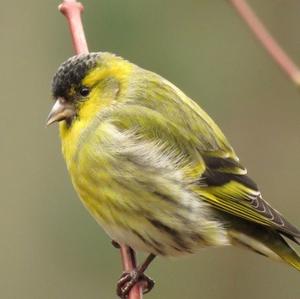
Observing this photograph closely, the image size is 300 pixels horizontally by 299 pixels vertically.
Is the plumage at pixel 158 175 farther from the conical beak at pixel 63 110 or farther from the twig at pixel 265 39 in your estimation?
the twig at pixel 265 39

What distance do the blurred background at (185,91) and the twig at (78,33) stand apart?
1.87 meters

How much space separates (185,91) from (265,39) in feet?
12.4

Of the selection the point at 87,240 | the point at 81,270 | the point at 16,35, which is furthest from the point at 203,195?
the point at 16,35

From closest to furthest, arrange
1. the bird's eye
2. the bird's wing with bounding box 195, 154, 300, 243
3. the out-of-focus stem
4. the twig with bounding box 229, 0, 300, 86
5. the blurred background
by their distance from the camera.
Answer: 1. the twig with bounding box 229, 0, 300, 86
2. the out-of-focus stem
3. the bird's wing with bounding box 195, 154, 300, 243
4. the bird's eye
5. the blurred background

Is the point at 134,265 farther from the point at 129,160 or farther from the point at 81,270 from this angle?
the point at 81,270

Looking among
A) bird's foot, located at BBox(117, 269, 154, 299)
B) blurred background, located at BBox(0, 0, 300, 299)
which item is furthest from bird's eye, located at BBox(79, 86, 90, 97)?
blurred background, located at BBox(0, 0, 300, 299)

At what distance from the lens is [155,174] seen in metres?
5.09

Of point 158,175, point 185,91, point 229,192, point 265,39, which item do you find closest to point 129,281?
point 158,175

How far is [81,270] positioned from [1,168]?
1214 mm

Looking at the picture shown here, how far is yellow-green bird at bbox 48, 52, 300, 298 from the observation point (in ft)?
16.4

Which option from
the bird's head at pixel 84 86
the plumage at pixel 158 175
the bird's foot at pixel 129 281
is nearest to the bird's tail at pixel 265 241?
the plumage at pixel 158 175

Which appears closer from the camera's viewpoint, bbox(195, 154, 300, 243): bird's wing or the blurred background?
bbox(195, 154, 300, 243): bird's wing

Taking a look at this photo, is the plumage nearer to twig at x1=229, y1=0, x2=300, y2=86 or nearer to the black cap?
the black cap

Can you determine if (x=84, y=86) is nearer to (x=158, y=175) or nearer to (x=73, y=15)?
(x=73, y=15)
